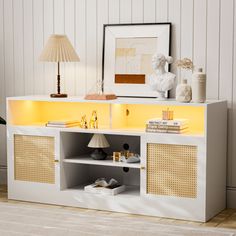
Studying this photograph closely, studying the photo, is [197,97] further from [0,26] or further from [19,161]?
[0,26]

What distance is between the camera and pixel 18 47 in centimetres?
523

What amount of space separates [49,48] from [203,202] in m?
1.72

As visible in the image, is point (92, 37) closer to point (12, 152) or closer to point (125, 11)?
point (125, 11)

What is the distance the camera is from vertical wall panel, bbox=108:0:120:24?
4770mm

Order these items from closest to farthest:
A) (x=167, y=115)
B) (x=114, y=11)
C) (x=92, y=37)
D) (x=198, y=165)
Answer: (x=198, y=165) → (x=167, y=115) → (x=114, y=11) → (x=92, y=37)

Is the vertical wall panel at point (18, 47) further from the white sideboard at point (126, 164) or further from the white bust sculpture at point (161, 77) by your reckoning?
the white bust sculpture at point (161, 77)

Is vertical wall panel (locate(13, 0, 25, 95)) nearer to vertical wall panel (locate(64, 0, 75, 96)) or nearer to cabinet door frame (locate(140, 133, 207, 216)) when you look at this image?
vertical wall panel (locate(64, 0, 75, 96))

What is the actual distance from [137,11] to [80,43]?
1.91 feet

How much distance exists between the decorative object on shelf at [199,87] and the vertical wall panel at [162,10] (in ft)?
2.12

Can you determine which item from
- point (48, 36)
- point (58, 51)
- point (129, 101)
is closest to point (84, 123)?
point (129, 101)

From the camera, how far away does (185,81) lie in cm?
423

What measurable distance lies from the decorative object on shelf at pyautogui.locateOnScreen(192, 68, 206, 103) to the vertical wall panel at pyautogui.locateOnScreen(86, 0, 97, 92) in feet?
3.43

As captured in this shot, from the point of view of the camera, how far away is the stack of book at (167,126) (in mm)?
4172

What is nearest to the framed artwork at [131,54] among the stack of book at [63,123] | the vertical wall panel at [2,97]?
the stack of book at [63,123]
